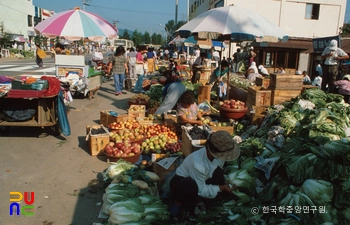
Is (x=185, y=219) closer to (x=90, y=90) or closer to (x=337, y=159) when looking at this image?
(x=337, y=159)

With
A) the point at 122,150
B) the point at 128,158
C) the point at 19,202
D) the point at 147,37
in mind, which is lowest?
the point at 19,202

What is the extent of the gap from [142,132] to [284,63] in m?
21.8

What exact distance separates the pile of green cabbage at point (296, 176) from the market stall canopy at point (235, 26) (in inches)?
107

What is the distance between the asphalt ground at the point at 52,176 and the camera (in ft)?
13.5

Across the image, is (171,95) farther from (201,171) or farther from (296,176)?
(296,176)

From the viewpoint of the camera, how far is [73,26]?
9297 millimetres

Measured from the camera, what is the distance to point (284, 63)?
2548 cm

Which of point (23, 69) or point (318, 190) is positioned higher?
point (23, 69)

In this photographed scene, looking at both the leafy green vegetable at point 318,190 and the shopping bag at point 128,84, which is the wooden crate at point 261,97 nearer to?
the leafy green vegetable at point 318,190

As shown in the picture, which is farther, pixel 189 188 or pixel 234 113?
pixel 234 113

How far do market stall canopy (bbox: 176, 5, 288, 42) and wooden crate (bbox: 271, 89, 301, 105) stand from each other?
1381mm

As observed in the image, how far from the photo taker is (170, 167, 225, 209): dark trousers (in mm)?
3631

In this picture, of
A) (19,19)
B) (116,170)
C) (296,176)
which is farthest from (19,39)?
(296,176)

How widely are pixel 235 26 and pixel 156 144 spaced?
141 inches
